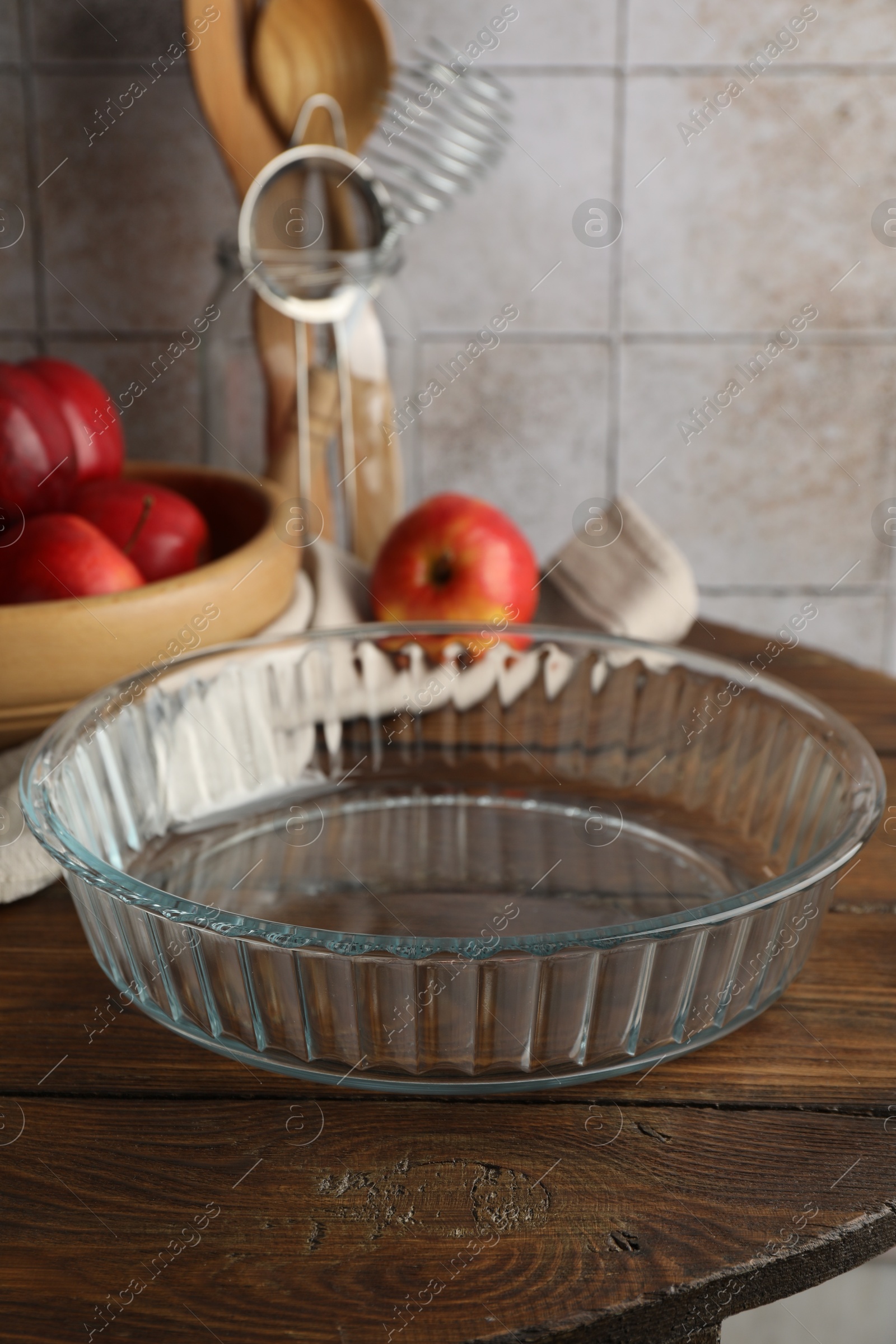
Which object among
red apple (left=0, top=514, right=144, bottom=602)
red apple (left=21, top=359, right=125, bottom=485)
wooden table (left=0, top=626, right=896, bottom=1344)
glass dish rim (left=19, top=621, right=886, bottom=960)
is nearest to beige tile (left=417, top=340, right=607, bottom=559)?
red apple (left=21, top=359, right=125, bottom=485)

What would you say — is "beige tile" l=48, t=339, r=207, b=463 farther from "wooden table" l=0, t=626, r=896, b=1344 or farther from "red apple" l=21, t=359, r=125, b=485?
"wooden table" l=0, t=626, r=896, b=1344

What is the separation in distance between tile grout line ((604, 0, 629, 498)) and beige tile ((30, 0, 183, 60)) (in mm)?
374

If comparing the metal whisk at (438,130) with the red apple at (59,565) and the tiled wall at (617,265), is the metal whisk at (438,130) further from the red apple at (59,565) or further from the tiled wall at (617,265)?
the red apple at (59,565)

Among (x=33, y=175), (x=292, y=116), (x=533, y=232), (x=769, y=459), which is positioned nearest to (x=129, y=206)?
(x=33, y=175)

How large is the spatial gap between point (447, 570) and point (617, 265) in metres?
0.48

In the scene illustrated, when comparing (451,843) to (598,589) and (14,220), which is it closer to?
(598,589)

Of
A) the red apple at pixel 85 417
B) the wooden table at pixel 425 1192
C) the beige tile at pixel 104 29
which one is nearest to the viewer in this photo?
the wooden table at pixel 425 1192

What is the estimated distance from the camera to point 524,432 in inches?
44.6

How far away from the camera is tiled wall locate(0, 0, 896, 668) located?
1015 millimetres

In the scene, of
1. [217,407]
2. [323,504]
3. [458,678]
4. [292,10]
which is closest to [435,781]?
[458,678]

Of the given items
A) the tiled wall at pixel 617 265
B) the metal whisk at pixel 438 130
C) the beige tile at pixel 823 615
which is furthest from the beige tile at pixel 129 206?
the beige tile at pixel 823 615

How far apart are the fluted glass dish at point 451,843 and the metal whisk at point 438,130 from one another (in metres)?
0.55

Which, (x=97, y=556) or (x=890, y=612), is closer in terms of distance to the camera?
(x=97, y=556)

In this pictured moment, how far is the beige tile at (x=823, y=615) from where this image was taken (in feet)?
3.90
